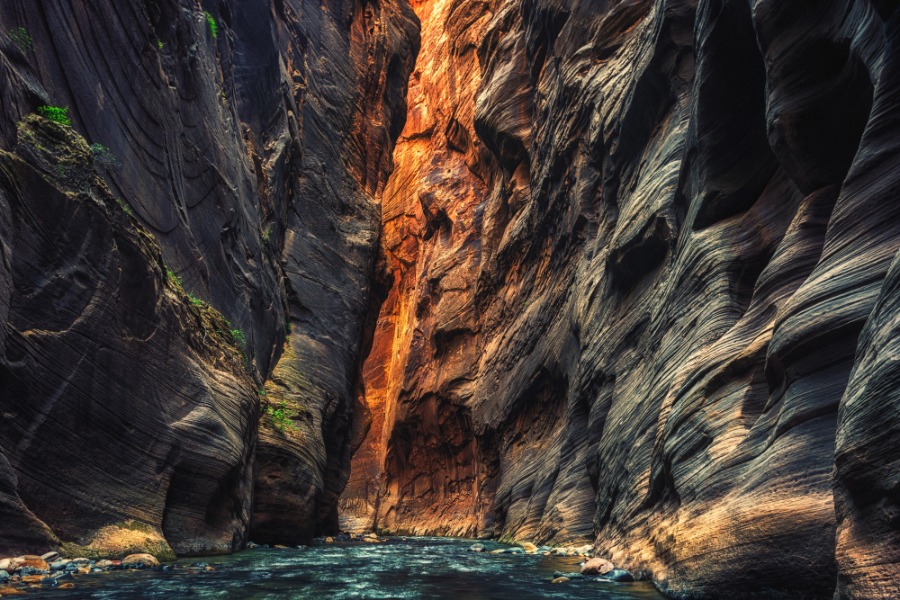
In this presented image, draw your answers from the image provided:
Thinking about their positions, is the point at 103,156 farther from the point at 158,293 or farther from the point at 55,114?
the point at 158,293

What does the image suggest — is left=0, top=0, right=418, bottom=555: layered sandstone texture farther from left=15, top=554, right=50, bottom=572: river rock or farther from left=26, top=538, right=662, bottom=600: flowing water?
left=26, top=538, right=662, bottom=600: flowing water

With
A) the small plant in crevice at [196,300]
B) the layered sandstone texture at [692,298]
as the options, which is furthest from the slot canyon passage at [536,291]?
the small plant in crevice at [196,300]

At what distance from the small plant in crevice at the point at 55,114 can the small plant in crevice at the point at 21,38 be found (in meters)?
0.93

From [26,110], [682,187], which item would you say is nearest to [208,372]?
[26,110]

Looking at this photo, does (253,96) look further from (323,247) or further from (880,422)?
(880,422)

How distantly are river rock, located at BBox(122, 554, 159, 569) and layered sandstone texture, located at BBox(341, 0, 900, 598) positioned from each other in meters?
7.31

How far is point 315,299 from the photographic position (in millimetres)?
26766

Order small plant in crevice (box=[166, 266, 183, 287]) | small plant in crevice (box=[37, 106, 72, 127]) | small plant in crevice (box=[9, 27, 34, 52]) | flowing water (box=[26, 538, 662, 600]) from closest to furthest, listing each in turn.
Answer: flowing water (box=[26, 538, 662, 600])
small plant in crevice (box=[9, 27, 34, 52])
small plant in crevice (box=[37, 106, 72, 127])
small plant in crevice (box=[166, 266, 183, 287])

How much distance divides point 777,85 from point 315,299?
21079mm

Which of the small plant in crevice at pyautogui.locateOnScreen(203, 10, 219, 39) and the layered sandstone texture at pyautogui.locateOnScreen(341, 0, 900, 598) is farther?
the small plant in crevice at pyautogui.locateOnScreen(203, 10, 219, 39)

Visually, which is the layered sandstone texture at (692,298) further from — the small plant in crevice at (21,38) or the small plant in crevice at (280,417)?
the small plant in crevice at (21,38)

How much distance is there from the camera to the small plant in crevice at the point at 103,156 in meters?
11.9

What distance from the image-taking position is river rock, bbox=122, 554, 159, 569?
9.44m

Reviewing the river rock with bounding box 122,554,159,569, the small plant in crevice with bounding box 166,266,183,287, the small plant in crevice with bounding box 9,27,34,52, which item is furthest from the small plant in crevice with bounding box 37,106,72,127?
the river rock with bounding box 122,554,159,569
